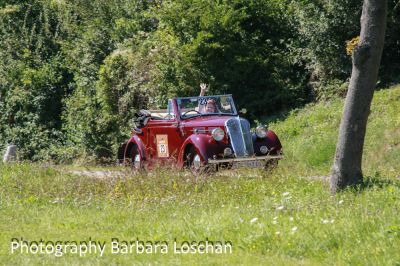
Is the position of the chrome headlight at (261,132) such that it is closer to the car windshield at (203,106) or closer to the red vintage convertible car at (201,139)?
the red vintage convertible car at (201,139)

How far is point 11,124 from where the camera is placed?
29188 millimetres

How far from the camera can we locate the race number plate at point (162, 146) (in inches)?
614

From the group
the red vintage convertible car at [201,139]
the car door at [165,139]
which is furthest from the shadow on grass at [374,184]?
the car door at [165,139]

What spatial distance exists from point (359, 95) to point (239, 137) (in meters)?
4.59

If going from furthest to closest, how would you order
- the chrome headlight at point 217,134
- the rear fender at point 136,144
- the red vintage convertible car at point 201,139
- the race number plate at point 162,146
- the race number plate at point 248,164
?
1. the rear fender at point 136,144
2. the race number plate at point 162,146
3. the chrome headlight at point 217,134
4. the red vintage convertible car at point 201,139
5. the race number plate at point 248,164

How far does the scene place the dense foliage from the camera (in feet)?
66.1

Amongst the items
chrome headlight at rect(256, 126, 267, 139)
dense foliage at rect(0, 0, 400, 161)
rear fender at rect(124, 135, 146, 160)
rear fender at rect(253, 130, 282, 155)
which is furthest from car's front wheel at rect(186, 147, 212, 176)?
dense foliage at rect(0, 0, 400, 161)

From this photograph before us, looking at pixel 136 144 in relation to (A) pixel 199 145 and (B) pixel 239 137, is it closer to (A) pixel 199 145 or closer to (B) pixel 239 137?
(A) pixel 199 145

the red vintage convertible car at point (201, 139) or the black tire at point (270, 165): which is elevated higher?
the red vintage convertible car at point (201, 139)

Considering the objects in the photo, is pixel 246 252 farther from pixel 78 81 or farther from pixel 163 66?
pixel 78 81

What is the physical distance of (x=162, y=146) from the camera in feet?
51.6

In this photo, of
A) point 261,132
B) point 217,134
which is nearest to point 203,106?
point 261,132

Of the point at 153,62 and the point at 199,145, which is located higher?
the point at 153,62

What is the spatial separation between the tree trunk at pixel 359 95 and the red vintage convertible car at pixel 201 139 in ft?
9.63
